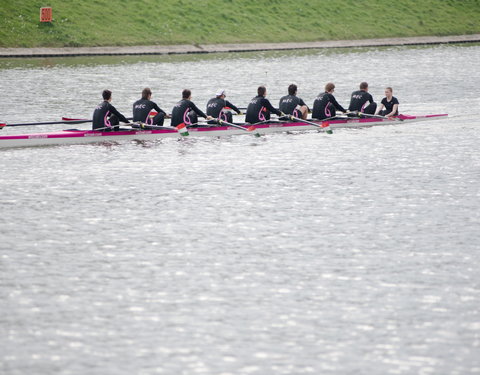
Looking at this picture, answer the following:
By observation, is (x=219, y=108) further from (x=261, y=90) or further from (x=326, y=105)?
(x=326, y=105)

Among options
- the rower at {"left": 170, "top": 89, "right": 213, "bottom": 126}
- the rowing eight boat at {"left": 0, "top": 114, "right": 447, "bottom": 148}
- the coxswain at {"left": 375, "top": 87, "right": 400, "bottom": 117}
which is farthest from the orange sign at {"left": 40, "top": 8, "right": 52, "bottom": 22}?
the rower at {"left": 170, "top": 89, "right": 213, "bottom": 126}

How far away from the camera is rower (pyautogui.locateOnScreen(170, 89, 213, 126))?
112ft

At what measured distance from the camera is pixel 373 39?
91.5 metres

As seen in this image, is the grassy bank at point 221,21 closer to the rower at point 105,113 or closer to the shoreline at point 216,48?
the shoreline at point 216,48

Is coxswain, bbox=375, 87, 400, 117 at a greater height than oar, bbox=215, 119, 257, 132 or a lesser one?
greater

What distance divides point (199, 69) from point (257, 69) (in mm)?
4586

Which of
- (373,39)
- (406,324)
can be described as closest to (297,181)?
(406,324)

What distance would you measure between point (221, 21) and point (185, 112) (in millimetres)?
54086

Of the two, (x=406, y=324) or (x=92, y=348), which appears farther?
(x=406, y=324)

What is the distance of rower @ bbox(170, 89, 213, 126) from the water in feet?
3.44

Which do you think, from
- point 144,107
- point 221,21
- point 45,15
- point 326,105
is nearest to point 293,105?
point 326,105

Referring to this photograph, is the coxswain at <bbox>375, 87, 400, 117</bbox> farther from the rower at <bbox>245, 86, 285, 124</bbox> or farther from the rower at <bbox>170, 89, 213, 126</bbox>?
the rower at <bbox>170, 89, 213, 126</bbox>

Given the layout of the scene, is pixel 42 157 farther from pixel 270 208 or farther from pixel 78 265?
pixel 78 265

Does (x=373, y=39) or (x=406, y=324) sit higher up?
(x=373, y=39)
